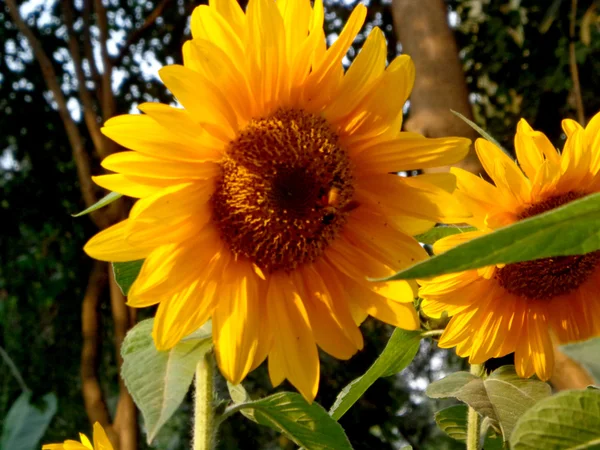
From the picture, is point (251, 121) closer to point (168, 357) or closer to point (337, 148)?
point (337, 148)

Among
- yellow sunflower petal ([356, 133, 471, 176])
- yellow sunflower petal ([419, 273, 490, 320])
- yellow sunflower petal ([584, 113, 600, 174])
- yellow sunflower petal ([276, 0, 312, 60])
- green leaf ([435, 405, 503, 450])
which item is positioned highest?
yellow sunflower petal ([276, 0, 312, 60])

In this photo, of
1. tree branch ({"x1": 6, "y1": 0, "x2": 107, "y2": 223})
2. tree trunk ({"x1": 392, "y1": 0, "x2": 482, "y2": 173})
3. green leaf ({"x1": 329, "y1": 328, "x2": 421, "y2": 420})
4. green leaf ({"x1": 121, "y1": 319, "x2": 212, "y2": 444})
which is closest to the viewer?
→ green leaf ({"x1": 121, "y1": 319, "x2": 212, "y2": 444})

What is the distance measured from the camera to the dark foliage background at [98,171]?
227cm

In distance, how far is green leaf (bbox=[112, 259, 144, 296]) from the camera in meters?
0.46

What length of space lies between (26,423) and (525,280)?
1453 mm

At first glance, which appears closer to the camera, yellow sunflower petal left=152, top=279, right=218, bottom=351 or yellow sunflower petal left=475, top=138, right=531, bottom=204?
yellow sunflower petal left=152, top=279, right=218, bottom=351

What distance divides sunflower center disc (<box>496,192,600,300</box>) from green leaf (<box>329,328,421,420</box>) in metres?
0.10

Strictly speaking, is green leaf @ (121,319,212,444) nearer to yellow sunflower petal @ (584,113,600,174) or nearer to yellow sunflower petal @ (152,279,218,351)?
yellow sunflower petal @ (152,279,218,351)

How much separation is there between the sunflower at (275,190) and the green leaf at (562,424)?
161mm

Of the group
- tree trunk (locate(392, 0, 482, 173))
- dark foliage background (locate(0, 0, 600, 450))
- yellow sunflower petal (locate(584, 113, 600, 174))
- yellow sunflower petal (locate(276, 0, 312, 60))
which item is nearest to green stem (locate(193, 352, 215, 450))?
yellow sunflower petal (locate(276, 0, 312, 60))

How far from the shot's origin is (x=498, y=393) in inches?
19.5

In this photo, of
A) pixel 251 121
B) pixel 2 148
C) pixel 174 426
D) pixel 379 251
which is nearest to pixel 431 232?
pixel 379 251

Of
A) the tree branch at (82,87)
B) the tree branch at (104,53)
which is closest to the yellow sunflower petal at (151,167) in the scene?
the tree branch at (82,87)

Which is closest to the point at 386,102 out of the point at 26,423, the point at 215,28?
the point at 215,28
